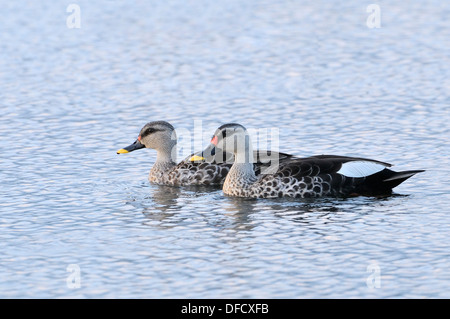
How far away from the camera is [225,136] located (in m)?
15.2

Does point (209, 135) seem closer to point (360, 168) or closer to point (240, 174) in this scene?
point (240, 174)

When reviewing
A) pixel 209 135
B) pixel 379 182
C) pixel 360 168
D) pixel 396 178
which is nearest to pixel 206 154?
pixel 360 168

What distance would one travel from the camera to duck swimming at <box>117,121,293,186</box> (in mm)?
15680

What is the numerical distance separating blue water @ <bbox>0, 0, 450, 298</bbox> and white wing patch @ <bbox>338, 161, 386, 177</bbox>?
436 mm

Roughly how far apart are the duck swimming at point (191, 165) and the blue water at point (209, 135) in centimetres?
29

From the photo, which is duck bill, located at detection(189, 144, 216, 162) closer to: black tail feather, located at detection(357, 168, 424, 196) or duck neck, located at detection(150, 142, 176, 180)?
duck neck, located at detection(150, 142, 176, 180)

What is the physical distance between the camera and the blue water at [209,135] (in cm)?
1117

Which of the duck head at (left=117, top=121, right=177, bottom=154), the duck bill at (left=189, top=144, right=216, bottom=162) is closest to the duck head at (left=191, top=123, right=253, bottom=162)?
the duck bill at (left=189, top=144, right=216, bottom=162)

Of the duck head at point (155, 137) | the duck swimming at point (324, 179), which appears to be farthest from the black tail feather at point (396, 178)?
the duck head at point (155, 137)

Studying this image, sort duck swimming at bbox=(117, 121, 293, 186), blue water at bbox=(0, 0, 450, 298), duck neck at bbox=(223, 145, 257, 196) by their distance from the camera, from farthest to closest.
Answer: duck swimming at bbox=(117, 121, 293, 186), duck neck at bbox=(223, 145, 257, 196), blue water at bbox=(0, 0, 450, 298)

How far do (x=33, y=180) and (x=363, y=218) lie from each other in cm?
513

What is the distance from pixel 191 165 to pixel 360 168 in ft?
9.14
